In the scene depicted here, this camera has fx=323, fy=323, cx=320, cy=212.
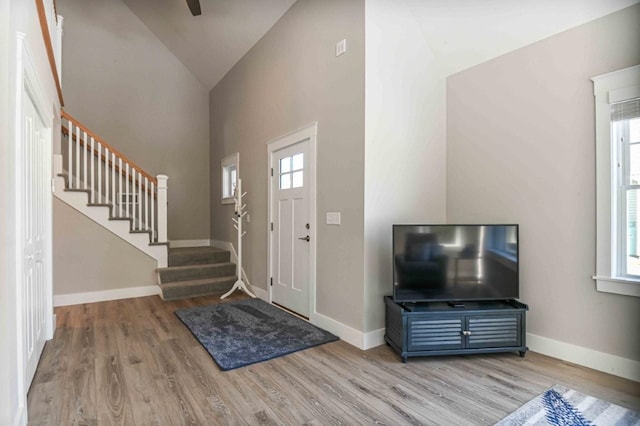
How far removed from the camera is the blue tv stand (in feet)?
8.67

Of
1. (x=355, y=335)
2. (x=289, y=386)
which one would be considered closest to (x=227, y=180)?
(x=355, y=335)

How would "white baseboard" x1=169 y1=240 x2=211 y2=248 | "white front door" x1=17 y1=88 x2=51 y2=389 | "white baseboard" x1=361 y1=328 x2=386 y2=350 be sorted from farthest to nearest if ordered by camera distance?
"white baseboard" x1=169 y1=240 x2=211 y2=248
"white baseboard" x1=361 y1=328 x2=386 y2=350
"white front door" x1=17 y1=88 x2=51 y2=389

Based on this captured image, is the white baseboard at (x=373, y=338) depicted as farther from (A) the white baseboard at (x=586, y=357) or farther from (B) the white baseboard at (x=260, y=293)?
(B) the white baseboard at (x=260, y=293)

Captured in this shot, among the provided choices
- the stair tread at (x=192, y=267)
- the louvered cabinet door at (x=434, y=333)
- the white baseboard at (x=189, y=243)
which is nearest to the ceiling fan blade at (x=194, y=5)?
the stair tread at (x=192, y=267)

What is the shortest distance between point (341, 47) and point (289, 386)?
300 cm

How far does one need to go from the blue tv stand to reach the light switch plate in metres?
1.00

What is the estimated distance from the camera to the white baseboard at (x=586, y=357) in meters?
2.35

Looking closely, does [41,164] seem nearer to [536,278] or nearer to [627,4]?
[536,278]

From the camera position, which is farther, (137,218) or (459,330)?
(137,218)

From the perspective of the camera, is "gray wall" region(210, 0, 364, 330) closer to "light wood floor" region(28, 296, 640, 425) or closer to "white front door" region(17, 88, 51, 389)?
"light wood floor" region(28, 296, 640, 425)

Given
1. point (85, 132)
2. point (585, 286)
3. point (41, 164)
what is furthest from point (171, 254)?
point (585, 286)

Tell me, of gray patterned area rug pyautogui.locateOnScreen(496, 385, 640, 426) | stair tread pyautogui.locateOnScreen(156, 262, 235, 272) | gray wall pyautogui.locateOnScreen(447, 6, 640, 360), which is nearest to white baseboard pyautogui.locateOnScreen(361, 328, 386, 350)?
gray patterned area rug pyautogui.locateOnScreen(496, 385, 640, 426)

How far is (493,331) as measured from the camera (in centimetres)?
271

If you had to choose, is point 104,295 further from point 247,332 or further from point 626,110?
point 626,110
